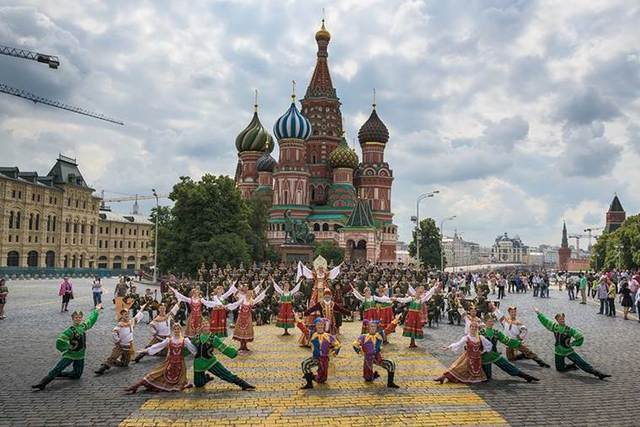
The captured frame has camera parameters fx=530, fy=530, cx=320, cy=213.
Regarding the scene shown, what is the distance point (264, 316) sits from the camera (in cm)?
2111

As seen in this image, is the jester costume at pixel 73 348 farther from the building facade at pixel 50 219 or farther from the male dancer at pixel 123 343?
the building facade at pixel 50 219

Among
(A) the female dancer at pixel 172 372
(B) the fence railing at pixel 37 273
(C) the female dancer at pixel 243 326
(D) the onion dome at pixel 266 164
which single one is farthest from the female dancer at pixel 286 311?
(D) the onion dome at pixel 266 164

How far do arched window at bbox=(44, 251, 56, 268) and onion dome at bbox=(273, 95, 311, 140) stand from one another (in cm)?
3717

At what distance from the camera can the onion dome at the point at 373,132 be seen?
3196 inches

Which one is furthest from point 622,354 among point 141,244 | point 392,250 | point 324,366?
point 141,244

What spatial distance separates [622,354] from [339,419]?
9.96 m

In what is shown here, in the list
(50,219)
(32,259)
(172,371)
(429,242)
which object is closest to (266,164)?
(429,242)

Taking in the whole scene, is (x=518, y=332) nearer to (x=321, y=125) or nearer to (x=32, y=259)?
(x=321, y=125)

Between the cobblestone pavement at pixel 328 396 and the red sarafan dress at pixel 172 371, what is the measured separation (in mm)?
276

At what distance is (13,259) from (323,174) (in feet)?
145

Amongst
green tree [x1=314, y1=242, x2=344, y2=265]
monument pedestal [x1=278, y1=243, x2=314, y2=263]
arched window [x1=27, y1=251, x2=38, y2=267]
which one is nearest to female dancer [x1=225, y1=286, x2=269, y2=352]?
monument pedestal [x1=278, y1=243, x2=314, y2=263]

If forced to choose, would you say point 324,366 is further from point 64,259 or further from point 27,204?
point 64,259

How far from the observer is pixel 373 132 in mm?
81125

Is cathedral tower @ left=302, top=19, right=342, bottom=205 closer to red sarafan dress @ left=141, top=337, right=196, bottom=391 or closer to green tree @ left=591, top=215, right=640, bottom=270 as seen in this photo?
green tree @ left=591, top=215, right=640, bottom=270
